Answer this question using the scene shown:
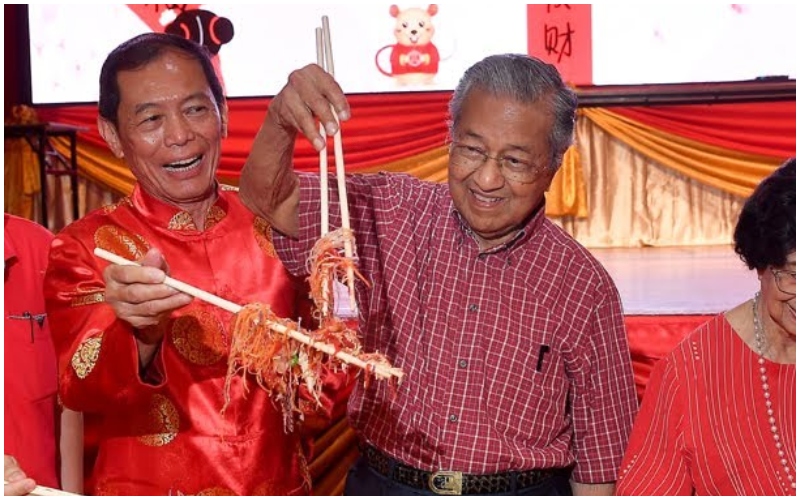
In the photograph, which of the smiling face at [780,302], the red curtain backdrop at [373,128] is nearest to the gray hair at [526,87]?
the smiling face at [780,302]

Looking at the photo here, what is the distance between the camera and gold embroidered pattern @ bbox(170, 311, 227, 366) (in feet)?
6.12

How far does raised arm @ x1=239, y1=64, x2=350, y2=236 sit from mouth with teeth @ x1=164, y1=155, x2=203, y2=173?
0.50ft

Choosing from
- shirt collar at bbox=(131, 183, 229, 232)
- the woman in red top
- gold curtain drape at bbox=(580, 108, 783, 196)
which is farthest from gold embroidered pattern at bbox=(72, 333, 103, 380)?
gold curtain drape at bbox=(580, 108, 783, 196)

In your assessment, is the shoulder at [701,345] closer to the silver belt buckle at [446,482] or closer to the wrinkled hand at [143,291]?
the silver belt buckle at [446,482]

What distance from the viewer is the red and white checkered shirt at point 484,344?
5.87 ft

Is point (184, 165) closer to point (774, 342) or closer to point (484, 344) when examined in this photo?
point (484, 344)

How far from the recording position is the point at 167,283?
1378mm

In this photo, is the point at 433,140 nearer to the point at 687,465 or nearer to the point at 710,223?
the point at 710,223

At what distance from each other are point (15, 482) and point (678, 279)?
126 inches

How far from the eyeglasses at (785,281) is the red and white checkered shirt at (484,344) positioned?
13.6 inches

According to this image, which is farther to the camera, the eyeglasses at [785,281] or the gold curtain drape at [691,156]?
the gold curtain drape at [691,156]

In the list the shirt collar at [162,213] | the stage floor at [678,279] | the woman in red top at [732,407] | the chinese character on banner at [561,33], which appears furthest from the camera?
the chinese character on banner at [561,33]

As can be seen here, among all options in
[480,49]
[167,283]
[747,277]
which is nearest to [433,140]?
[480,49]

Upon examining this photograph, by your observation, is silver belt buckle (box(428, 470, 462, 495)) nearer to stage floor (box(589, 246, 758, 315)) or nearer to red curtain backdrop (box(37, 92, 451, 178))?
stage floor (box(589, 246, 758, 315))
